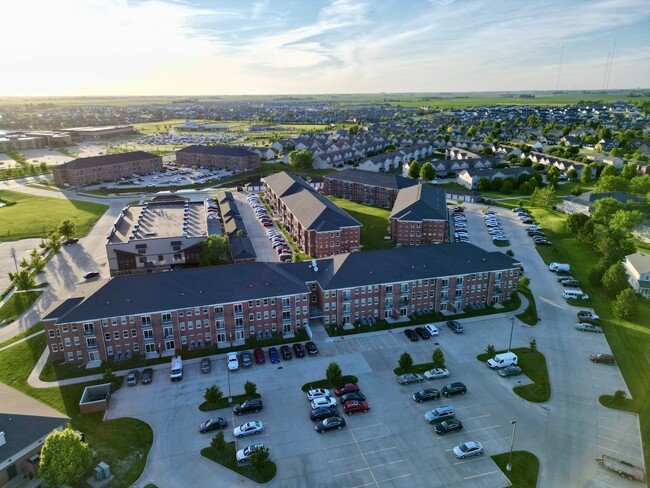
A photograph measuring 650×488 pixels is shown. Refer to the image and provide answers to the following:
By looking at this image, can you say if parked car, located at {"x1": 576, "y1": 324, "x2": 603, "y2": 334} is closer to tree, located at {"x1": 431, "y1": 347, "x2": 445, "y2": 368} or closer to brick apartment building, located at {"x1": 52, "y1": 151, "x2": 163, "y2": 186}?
tree, located at {"x1": 431, "y1": 347, "x2": 445, "y2": 368}

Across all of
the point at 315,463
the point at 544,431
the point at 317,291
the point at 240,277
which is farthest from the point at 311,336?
the point at 544,431

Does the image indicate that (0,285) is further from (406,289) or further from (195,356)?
(406,289)

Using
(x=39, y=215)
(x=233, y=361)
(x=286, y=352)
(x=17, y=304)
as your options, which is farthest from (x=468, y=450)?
(x=39, y=215)

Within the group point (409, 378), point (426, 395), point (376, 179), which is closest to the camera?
point (426, 395)

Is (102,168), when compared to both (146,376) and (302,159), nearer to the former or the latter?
(302,159)

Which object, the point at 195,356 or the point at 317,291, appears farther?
the point at 317,291

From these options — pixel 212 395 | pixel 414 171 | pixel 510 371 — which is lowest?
pixel 510 371
